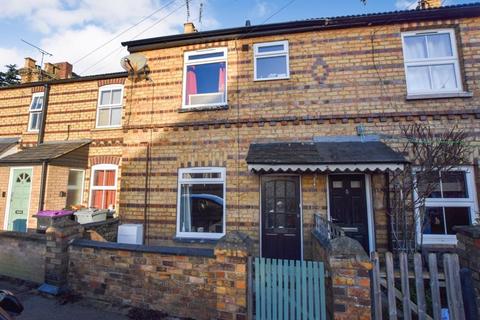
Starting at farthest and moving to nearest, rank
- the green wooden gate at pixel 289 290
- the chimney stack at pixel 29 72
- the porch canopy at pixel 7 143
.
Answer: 1. the chimney stack at pixel 29 72
2. the porch canopy at pixel 7 143
3. the green wooden gate at pixel 289 290

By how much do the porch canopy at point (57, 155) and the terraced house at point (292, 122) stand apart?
231mm

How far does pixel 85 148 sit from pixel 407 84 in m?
11.1

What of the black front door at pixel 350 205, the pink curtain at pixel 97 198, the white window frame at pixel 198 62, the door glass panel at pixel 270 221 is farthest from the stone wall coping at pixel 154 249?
the pink curtain at pixel 97 198

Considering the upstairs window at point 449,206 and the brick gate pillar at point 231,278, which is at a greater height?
the upstairs window at point 449,206

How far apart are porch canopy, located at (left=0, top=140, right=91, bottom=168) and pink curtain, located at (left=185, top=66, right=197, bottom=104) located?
498cm

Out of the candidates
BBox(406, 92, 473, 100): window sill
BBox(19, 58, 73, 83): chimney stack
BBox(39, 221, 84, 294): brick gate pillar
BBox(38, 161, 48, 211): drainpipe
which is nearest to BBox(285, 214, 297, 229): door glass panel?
BBox(406, 92, 473, 100): window sill

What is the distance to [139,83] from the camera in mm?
7961

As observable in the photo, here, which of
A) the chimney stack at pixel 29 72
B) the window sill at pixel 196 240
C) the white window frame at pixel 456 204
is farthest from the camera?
the chimney stack at pixel 29 72

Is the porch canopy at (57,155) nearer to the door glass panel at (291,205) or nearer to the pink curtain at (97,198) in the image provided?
the pink curtain at (97,198)

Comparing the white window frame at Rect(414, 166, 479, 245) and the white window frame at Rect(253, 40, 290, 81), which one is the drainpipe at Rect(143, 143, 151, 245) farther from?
the white window frame at Rect(414, 166, 479, 245)

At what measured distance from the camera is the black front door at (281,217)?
6.29m

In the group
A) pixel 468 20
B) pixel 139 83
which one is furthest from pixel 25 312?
pixel 468 20

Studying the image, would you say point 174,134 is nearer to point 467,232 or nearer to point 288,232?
point 288,232

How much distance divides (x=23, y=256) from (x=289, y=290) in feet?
18.7
